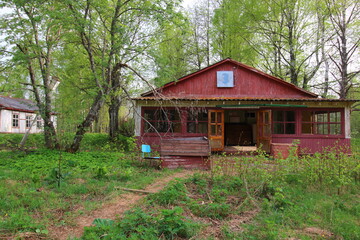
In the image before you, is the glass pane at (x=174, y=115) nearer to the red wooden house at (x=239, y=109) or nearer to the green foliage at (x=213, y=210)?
the red wooden house at (x=239, y=109)

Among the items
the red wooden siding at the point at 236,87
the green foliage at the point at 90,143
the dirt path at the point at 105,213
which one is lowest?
the dirt path at the point at 105,213

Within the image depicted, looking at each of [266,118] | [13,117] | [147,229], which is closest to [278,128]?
[266,118]

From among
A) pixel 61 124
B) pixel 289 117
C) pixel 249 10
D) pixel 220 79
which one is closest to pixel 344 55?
pixel 249 10

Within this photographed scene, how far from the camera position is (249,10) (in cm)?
1848

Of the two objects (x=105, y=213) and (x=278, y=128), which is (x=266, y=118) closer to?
(x=278, y=128)

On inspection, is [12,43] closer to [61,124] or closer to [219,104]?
[61,124]

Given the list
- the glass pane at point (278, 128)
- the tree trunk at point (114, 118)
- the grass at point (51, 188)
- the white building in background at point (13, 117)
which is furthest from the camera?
the white building in background at point (13, 117)

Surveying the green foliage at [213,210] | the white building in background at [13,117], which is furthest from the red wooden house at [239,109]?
the white building in background at [13,117]

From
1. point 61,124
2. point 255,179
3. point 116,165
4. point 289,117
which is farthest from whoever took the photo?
point 289,117

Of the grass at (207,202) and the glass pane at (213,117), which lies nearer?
the grass at (207,202)

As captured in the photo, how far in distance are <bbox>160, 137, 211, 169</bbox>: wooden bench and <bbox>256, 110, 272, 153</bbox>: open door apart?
4.86 metres

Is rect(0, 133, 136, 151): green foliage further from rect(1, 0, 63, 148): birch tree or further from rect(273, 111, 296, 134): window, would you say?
rect(273, 111, 296, 134): window

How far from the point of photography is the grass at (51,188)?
3.80 meters

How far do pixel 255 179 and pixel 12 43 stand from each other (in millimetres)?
11057
